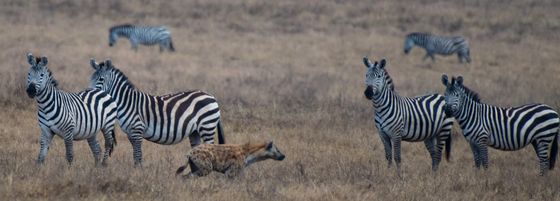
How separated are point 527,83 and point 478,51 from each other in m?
7.51

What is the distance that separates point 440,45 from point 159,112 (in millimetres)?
21337

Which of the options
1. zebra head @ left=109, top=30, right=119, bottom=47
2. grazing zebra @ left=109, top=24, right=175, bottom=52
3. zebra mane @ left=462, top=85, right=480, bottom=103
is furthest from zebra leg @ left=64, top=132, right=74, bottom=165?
zebra head @ left=109, top=30, right=119, bottom=47

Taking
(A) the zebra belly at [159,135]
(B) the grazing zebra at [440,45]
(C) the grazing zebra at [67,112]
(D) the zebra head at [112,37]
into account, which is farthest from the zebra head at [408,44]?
(C) the grazing zebra at [67,112]

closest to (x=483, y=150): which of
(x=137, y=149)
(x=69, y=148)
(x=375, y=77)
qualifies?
(x=375, y=77)

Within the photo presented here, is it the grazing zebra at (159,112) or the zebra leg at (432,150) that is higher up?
the grazing zebra at (159,112)

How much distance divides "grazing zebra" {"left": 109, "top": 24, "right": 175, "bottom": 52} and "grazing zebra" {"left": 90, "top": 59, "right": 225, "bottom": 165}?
58.0ft

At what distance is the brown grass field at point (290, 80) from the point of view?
9578 millimetres

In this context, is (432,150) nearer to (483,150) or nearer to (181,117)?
(483,150)

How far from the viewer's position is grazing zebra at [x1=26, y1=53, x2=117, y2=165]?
10.5m

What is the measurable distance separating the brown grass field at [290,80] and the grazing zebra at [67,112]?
36 cm

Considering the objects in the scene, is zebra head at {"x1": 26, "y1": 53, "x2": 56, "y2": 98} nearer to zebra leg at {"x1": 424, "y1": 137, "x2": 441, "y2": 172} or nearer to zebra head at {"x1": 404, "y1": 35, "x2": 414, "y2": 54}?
zebra leg at {"x1": 424, "y1": 137, "x2": 441, "y2": 172}

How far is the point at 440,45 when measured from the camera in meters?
31.9

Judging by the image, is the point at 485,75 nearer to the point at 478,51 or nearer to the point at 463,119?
the point at 478,51

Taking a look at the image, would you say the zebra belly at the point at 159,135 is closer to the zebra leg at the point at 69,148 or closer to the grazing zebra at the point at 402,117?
the zebra leg at the point at 69,148
